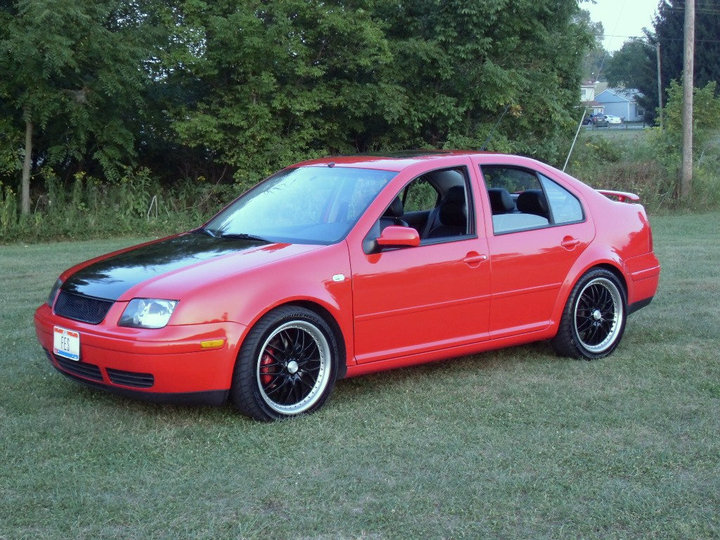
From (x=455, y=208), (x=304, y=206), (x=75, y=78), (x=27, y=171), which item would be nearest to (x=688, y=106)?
(x=75, y=78)

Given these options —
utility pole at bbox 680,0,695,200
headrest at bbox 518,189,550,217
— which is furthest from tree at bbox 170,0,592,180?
headrest at bbox 518,189,550,217

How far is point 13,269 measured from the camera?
467 inches

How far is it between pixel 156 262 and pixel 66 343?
0.69 meters

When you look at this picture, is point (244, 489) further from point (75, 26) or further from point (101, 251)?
point (75, 26)

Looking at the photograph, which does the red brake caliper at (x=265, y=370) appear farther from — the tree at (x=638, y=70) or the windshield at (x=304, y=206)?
the tree at (x=638, y=70)

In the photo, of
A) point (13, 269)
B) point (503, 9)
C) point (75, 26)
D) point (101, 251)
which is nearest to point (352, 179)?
point (13, 269)

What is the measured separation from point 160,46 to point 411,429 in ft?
49.9

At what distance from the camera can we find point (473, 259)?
6.04m

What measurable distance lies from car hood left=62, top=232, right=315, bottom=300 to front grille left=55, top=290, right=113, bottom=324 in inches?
1.3

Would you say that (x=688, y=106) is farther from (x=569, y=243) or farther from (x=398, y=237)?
(x=398, y=237)

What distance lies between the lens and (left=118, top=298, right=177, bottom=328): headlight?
4.94 m

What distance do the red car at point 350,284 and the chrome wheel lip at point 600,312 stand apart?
0.5 inches

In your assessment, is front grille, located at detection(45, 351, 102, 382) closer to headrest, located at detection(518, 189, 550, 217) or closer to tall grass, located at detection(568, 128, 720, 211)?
headrest, located at detection(518, 189, 550, 217)

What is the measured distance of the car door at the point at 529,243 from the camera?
6223 mm
